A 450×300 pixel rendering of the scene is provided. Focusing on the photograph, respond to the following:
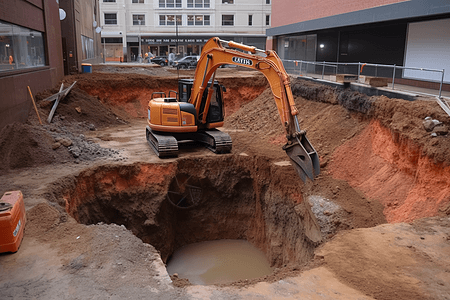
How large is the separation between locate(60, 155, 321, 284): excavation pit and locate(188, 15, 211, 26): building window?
46093 mm

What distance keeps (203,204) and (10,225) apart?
27.2ft

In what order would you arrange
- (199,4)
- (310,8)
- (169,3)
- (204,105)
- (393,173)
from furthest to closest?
(199,4) → (169,3) → (310,8) → (204,105) → (393,173)

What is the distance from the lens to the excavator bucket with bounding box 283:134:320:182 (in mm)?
10477

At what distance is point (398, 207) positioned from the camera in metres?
10.3

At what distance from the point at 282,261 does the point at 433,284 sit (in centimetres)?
666

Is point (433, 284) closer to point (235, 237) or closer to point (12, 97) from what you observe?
point (235, 237)

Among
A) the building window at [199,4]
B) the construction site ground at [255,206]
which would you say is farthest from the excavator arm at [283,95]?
the building window at [199,4]

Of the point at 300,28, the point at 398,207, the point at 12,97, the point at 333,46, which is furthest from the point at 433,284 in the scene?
the point at 300,28

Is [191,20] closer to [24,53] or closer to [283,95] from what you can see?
[24,53]

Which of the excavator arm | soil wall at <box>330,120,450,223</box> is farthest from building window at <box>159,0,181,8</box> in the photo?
soil wall at <box>330,120,450,223</box>

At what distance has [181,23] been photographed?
5538 cm

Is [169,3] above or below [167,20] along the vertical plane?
above

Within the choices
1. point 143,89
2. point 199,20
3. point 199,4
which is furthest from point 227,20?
point 143,89

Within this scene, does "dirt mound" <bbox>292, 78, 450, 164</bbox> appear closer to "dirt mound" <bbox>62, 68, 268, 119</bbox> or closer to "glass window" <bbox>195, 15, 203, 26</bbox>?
"dirt mound" <bbox>62, 68, 268, 119</bbox>
